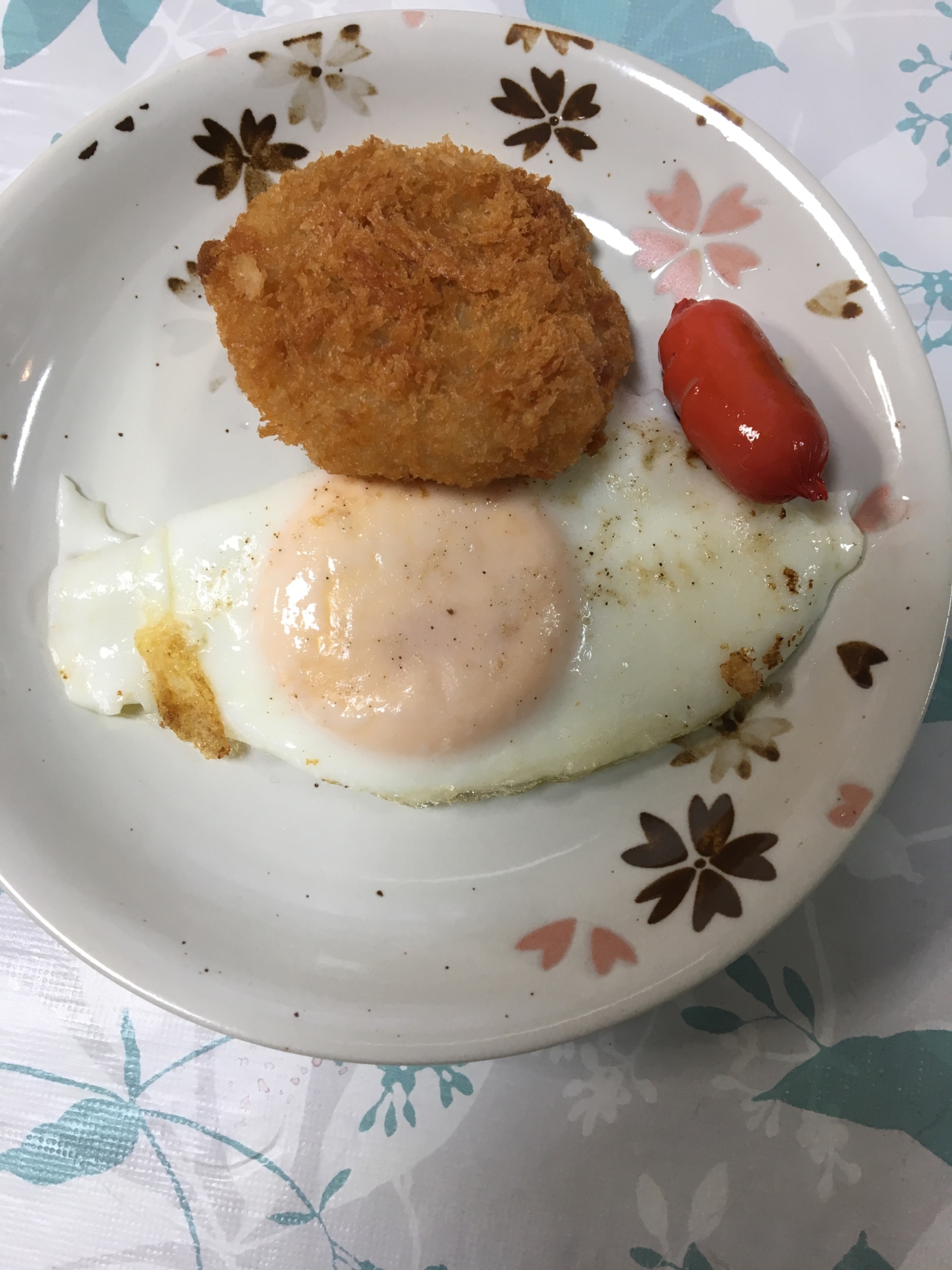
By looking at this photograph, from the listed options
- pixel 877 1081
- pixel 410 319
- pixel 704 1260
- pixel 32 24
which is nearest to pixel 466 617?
pixel 410 319

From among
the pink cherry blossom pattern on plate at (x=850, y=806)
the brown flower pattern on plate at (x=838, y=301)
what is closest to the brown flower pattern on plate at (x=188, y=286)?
the brown flower pattern on plate at (x=838, y=301)

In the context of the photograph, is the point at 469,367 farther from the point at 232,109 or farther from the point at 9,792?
the point at 9,792

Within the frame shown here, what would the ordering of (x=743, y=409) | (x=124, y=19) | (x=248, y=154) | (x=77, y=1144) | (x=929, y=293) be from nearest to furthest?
1. (x=743, y=409)
2. (x=77, y=1144)
3. (x=248, y=154)
4. (x=929, y=293)
5. (x=124, y=19)

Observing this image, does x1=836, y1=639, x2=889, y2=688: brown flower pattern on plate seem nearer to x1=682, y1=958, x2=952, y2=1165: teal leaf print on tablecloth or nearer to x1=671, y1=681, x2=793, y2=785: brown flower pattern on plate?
x1=671, y1=681, x2=793, y2=785: brown flower pattern on plate

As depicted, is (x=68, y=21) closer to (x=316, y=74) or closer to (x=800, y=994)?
(x=316, y=74)

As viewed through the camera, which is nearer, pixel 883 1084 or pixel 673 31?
pixel 883 1084

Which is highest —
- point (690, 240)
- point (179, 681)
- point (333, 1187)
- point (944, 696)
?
point (690, 240)

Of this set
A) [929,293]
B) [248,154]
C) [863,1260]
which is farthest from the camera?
[929,293]

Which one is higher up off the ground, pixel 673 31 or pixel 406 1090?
pixel 673 31

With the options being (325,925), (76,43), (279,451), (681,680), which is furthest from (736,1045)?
(76,43)
